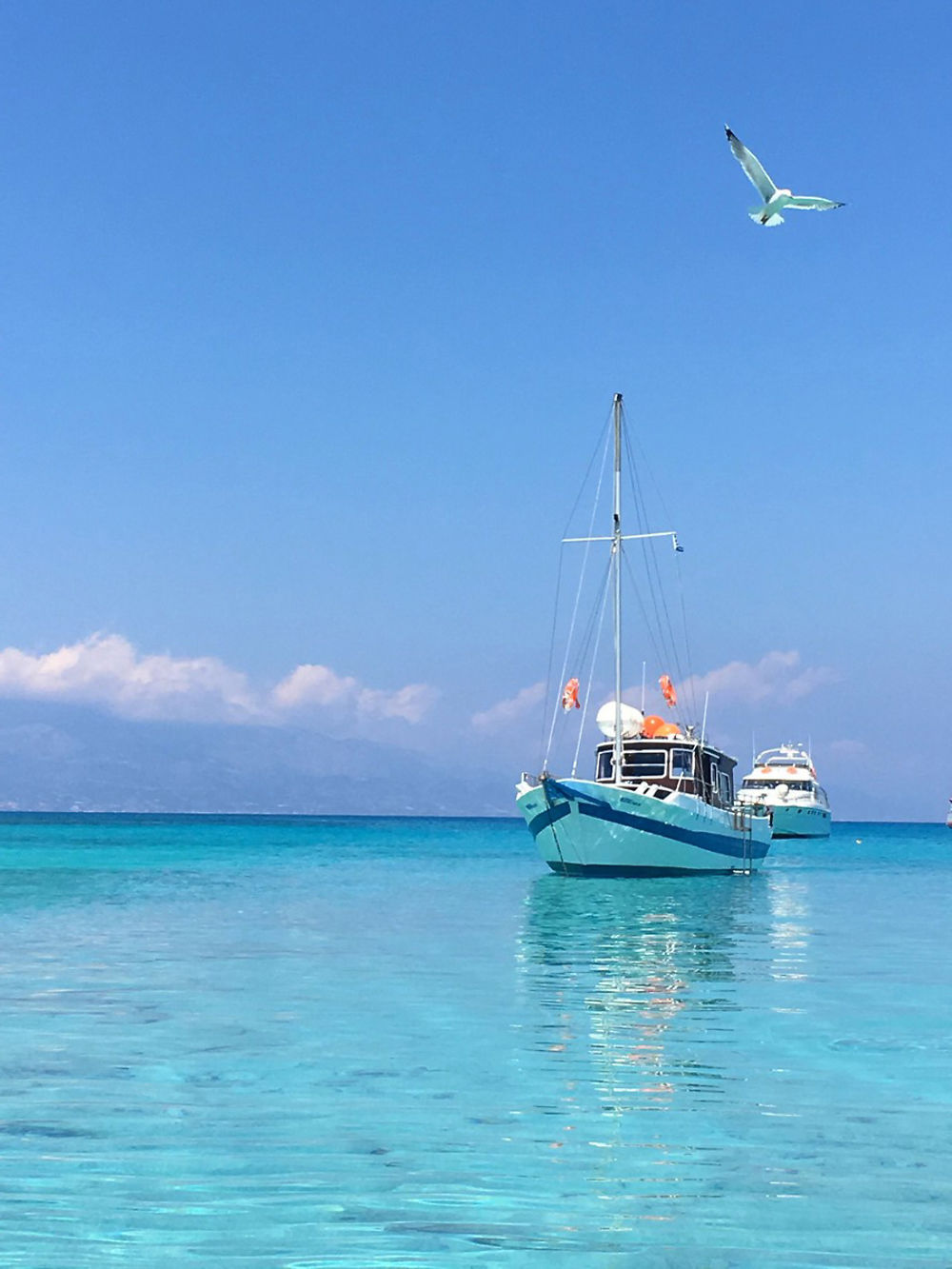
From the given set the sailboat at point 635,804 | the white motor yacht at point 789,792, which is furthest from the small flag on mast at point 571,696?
the white motor yacht at point 789,792

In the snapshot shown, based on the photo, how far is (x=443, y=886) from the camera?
50531mm

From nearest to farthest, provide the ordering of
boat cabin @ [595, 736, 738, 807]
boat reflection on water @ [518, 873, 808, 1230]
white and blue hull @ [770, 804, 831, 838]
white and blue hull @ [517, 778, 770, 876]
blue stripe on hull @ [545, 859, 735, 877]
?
boat reflection on water @ [518, 873, 808, 1230], white and blue hull @ [517, 778, 770, 876], blue stripe on hull @ [545, 859, 735, 877], boat cabin @ [595, 736, 738, 807], white and blue hull @ [770, 804, 831, 838]

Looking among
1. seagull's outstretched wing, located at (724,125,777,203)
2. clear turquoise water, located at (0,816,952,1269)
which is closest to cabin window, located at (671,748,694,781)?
clear turquoise water, located at (0,816,952,1269)

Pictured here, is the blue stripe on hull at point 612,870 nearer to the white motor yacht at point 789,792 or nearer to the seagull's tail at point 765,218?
the seagull's tail at point 765,218

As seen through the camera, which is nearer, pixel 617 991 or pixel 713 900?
pixel 617 991

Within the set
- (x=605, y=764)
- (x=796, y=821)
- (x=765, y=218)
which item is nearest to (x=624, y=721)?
(x=605, y=764)

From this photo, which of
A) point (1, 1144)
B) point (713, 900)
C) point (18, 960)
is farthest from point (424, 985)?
point (713, 900)

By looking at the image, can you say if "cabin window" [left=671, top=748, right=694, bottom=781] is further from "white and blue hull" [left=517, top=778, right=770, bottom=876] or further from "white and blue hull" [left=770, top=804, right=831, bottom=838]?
"white and blue hull" [left=770, top=804, right=831, bottom=838]

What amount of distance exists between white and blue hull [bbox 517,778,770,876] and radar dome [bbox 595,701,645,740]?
546 centimetres

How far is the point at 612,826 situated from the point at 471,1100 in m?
36.3

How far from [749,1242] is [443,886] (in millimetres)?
42574

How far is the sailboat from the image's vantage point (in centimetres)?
4841

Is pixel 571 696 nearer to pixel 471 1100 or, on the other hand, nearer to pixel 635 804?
pixel 635 804

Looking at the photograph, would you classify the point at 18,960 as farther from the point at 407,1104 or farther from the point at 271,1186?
the point at 271,1186
